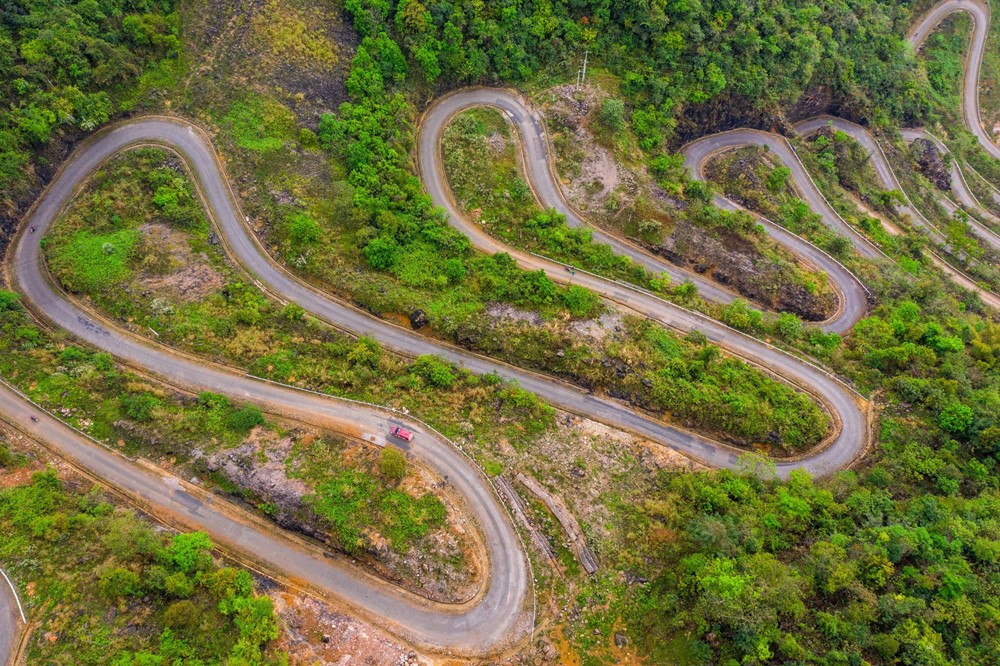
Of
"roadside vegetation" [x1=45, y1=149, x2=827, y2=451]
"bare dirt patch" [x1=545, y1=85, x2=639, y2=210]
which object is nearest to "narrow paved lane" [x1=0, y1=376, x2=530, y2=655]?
"roadside vegetation" [x1=45, y1=149, x2=827, y2=451]

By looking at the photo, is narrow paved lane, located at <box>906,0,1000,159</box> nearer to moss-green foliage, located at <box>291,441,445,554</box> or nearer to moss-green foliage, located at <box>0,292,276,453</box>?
moss-green foliage, located at <box>291,441,445,554</box>

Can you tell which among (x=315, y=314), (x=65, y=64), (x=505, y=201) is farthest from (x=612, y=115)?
(x=65, y=64)

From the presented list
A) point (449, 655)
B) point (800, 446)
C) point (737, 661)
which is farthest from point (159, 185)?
point (800, 446)

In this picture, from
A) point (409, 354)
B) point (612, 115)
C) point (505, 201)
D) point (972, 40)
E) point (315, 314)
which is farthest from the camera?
point (972, 40)

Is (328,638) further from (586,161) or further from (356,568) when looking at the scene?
(586,161)

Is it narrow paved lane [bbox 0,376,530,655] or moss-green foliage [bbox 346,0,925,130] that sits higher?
moss-green foliage [bbox 346,0,925,130]

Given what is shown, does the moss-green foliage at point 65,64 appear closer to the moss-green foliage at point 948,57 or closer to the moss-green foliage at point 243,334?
the moss-green foliage at point 243,334
